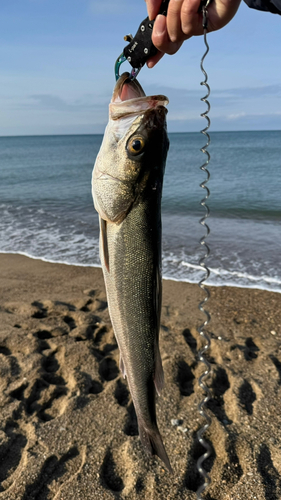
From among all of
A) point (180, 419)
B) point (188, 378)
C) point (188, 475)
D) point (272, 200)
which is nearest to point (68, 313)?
point (188, 378)

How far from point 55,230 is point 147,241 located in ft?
32.5

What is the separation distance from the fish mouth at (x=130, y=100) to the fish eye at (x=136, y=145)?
5.5 inches

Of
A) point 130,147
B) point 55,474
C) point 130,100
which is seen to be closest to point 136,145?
point 130,147

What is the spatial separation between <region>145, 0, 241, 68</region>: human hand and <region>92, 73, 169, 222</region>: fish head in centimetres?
46

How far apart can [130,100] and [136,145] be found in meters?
0.24

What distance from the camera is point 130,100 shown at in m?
2.10

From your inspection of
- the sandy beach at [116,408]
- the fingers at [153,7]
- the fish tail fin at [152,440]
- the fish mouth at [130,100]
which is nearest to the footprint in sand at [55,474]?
the sandy beach at [116,408]

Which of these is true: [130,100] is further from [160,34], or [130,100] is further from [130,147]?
[160,34]

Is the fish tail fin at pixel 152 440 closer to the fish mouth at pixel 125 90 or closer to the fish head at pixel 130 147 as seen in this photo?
the fish head at pixel 130 147

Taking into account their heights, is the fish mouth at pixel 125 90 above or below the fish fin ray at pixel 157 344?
above

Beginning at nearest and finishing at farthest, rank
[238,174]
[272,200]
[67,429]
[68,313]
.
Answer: [67,429] → [68,313] → [272,200] → [238,174]

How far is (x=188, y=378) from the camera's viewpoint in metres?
4.52

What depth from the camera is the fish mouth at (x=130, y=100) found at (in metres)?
2.11

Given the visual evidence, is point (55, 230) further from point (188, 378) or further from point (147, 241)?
point (147, 241)
